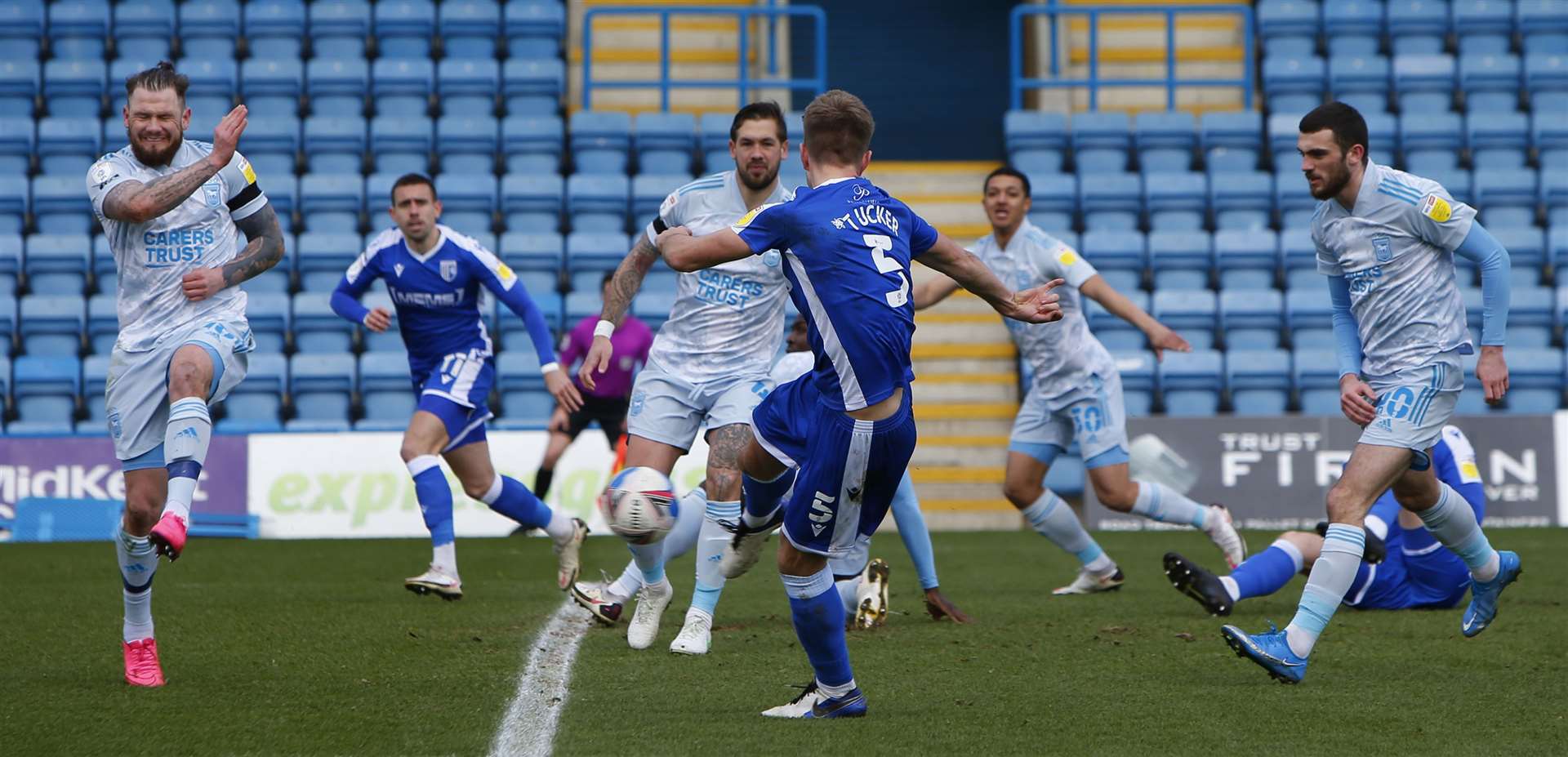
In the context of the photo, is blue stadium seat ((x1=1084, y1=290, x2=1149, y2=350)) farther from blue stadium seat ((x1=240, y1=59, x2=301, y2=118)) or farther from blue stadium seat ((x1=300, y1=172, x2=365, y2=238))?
blue stadium seat ((x1=240, y1=59, x2=301, y2=118))

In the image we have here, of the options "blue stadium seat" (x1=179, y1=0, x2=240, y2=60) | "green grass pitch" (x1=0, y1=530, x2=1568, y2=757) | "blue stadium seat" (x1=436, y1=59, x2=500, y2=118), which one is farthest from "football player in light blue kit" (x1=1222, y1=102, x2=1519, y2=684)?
"blue stadium seat" (x1=179, y1=0, x2=240, y2=60)

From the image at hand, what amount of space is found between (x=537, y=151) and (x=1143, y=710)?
13498mm

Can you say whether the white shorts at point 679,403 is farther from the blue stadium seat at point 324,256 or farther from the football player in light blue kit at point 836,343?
the blue stadium seat at point 324,256

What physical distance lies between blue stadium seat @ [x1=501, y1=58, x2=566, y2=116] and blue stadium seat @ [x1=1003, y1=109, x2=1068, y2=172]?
1.97 metres

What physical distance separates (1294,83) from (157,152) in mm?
15034

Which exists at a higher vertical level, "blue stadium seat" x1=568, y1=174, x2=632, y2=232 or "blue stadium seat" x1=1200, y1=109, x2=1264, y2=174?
"blue stadium seat" x1=1200, y1=109, x2=1264, y2=174

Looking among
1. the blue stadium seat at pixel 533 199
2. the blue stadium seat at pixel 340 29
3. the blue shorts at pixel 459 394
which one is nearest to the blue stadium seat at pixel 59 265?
the blue stadium seat at pixel 340 29

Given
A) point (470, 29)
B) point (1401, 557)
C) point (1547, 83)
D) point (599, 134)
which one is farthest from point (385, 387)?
point (1547, 83)

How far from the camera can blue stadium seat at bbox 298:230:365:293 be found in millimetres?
16250

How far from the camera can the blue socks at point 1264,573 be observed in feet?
23.8

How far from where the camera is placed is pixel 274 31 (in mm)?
18766

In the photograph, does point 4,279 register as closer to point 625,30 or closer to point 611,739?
point 625,30

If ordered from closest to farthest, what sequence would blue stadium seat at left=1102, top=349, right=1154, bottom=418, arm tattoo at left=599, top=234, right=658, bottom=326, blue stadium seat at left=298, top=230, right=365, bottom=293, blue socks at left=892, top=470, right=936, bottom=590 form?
arm tattoo at left=599, top=234, right=658, bottom=326 → blue socks at left=892, top=470, right=936, bottom=590 → blue stadium seat at left=1102, top=349, right=1154, bottom=418 → blue stadium seat at left=298, top=230, right=365, bottom=293

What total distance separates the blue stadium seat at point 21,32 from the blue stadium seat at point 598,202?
21.7 feet
